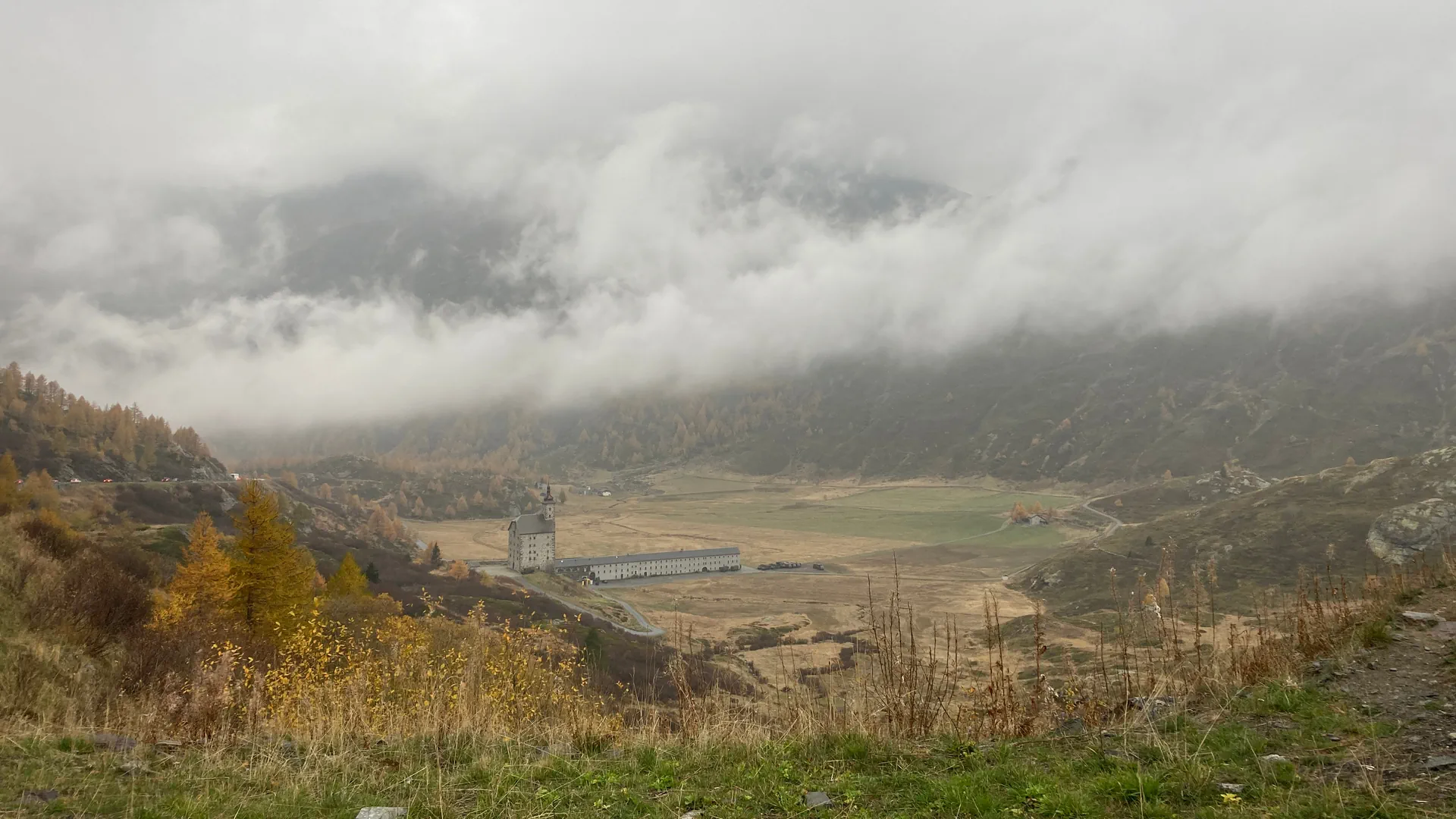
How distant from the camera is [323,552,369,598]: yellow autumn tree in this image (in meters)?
55.0

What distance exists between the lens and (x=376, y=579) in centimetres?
8775

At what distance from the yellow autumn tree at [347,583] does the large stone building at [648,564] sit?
79.0 m

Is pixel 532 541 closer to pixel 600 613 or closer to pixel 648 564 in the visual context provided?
pixel 648 564

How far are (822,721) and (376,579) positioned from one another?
92.6m

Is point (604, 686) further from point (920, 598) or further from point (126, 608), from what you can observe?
point (920, 598)

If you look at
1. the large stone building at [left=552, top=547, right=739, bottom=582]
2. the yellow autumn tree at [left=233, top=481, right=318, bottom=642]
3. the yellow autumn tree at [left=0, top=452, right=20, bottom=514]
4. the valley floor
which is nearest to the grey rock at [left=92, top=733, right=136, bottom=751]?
the yellow autumn tree at [left=233, top=481, right=318, bottom=642]

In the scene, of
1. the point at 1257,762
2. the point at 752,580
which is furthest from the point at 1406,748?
the point at 752,580

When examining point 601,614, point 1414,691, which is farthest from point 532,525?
point 1414,691

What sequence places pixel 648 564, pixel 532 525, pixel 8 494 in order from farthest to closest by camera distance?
1. pixel 532 525
2. pixel 648 564
3. pixel 8 494

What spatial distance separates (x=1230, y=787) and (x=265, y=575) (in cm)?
4327

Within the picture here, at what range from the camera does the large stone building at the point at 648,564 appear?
141 meters

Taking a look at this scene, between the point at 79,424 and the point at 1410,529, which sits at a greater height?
the point at 79,424

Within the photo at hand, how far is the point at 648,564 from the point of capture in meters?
145

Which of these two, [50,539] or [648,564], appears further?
[648,564]
